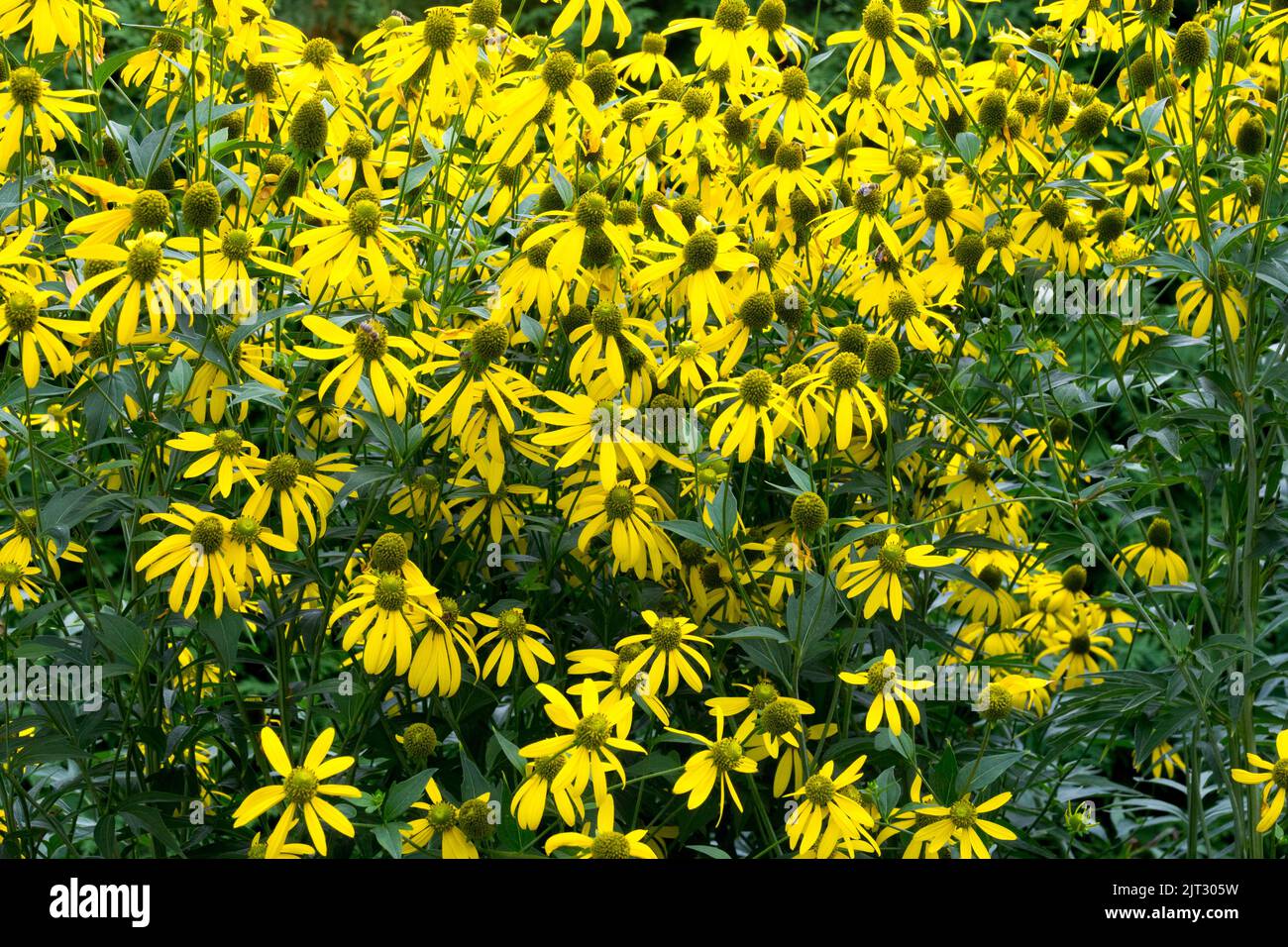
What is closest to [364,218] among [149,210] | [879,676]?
[149,210]

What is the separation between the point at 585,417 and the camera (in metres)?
1.88

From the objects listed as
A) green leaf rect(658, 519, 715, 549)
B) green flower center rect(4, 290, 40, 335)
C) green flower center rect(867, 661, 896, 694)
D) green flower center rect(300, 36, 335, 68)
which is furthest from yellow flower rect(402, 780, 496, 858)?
green flower center rect(300, 36, 335, 68)

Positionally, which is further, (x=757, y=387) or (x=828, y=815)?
(x=757, y=387)

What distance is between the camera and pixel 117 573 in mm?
4617

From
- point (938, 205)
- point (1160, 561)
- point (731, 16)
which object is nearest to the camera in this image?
point (938, 205)

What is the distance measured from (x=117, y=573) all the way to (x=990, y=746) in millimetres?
3287

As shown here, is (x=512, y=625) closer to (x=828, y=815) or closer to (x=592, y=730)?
A: (x=592, y=730)

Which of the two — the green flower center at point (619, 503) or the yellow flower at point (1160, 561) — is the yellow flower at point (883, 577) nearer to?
the green flower center at point (619, 503)

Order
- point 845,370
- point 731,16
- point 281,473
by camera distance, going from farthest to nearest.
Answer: point 731,16, point 845,370, point 281,473

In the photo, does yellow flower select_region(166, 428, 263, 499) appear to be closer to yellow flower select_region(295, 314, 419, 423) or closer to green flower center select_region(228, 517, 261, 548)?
green flower center select_region(228, 517, 261, 548)

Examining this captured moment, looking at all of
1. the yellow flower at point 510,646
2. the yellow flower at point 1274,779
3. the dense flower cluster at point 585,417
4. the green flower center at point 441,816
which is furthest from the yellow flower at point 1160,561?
the green flower center at point 441,816
